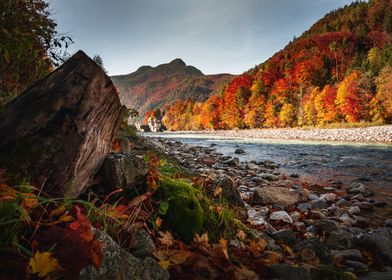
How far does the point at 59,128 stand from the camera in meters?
1.96

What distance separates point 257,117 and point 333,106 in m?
17.4

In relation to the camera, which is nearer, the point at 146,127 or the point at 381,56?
the point at 381,56

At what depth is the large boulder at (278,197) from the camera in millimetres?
5371

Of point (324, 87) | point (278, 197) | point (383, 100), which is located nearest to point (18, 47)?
point (278, 197)

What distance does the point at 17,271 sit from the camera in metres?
1.23

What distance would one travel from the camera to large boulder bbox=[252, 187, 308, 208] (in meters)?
5.37

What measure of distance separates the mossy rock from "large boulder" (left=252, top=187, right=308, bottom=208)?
9.95ft

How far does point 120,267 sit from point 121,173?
1.17m

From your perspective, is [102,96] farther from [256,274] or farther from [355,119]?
[355,119]

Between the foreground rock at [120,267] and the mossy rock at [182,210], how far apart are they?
81 centimetres

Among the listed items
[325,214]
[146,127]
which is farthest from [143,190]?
[146,127]

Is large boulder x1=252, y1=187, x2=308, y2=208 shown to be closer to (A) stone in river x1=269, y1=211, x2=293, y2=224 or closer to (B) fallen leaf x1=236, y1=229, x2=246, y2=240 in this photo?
(A) stone in river x1=269, y1=211, x2=293, y2=224

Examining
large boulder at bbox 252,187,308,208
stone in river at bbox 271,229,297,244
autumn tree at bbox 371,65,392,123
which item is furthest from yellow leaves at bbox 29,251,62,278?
autumn tree at bbox 371,65,392,123

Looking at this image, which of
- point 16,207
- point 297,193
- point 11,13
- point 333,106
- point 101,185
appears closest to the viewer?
point 16,207
